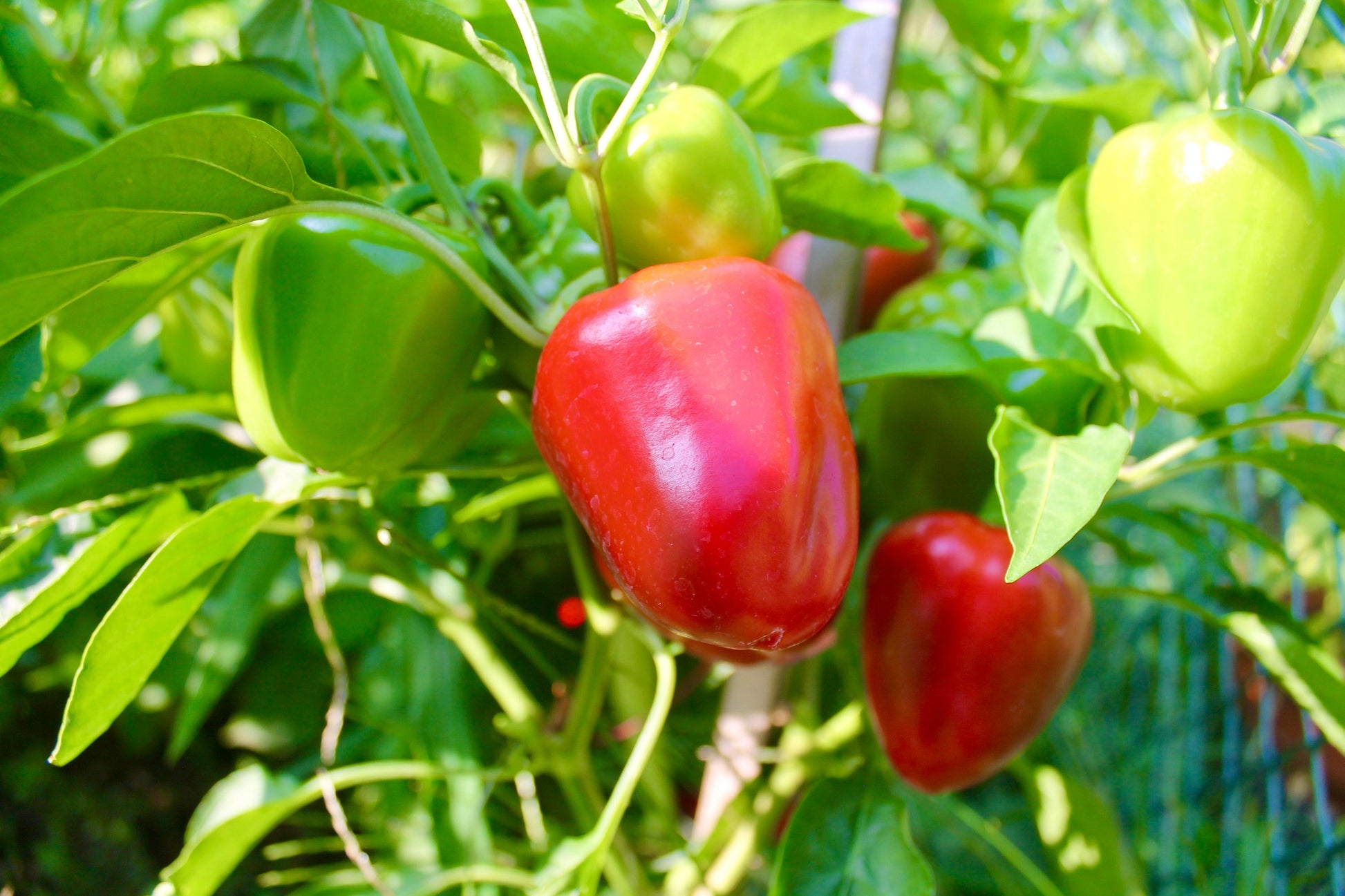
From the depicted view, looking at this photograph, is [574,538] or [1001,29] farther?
[1001,29]

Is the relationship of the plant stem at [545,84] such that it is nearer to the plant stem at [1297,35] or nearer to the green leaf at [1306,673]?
the plant stem at [1297,35]

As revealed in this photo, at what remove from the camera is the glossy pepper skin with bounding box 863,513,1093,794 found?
377 millimetres

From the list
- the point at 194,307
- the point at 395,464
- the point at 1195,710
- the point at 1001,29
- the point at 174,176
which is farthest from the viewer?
the point at 1195,710

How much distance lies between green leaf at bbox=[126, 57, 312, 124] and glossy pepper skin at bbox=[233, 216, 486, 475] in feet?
0.36

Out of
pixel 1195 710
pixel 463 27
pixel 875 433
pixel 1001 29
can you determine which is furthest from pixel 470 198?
pixel 1195 710

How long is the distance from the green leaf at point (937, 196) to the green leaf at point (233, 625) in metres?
0.41

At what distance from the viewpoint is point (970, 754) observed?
39 cm

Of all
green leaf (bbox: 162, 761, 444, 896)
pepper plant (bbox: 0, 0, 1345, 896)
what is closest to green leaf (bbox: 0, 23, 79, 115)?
pepper plant (bbox: 0, 0, 1345, 896)

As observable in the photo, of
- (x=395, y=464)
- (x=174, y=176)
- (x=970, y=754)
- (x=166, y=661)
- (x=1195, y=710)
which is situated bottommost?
(x=1195, y=710)

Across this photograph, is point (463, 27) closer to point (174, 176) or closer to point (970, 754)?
point (174, 176)

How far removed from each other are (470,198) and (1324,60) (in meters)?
0.70

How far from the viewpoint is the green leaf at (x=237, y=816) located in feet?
1.25

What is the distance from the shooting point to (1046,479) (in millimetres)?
295

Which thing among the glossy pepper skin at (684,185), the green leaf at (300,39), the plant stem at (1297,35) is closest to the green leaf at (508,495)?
the glossy pepper skin at (684,185)
